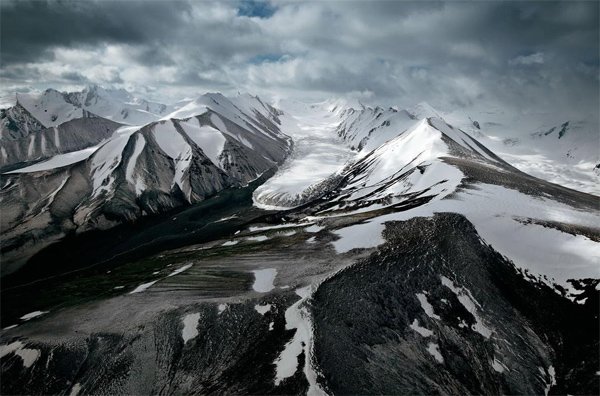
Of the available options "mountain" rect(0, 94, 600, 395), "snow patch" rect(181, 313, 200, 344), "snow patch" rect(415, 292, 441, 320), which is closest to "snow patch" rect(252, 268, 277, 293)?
"mountain" rect(0, 94, 600, 395)

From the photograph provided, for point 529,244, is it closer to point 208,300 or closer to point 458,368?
point 458,368

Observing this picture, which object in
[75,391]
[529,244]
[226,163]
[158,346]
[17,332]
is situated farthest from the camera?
[226,163]

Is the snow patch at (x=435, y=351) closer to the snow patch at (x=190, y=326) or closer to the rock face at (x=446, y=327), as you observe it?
the rock face at (x=446, y=327)

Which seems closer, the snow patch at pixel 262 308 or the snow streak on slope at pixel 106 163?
the snow patch at pixel 262 308

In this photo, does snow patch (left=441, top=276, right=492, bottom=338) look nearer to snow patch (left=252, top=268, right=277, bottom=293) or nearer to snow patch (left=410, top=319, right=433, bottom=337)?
snow patch (left=410, top=319, right=433, bottom=337)

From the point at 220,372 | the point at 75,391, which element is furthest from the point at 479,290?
the point at 75,391

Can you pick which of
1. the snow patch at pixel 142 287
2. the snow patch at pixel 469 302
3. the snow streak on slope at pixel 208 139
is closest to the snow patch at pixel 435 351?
the snow patch at pixel 469 302

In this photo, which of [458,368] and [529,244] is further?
[529,244]

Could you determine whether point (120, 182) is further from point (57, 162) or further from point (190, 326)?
point (190, 326)
